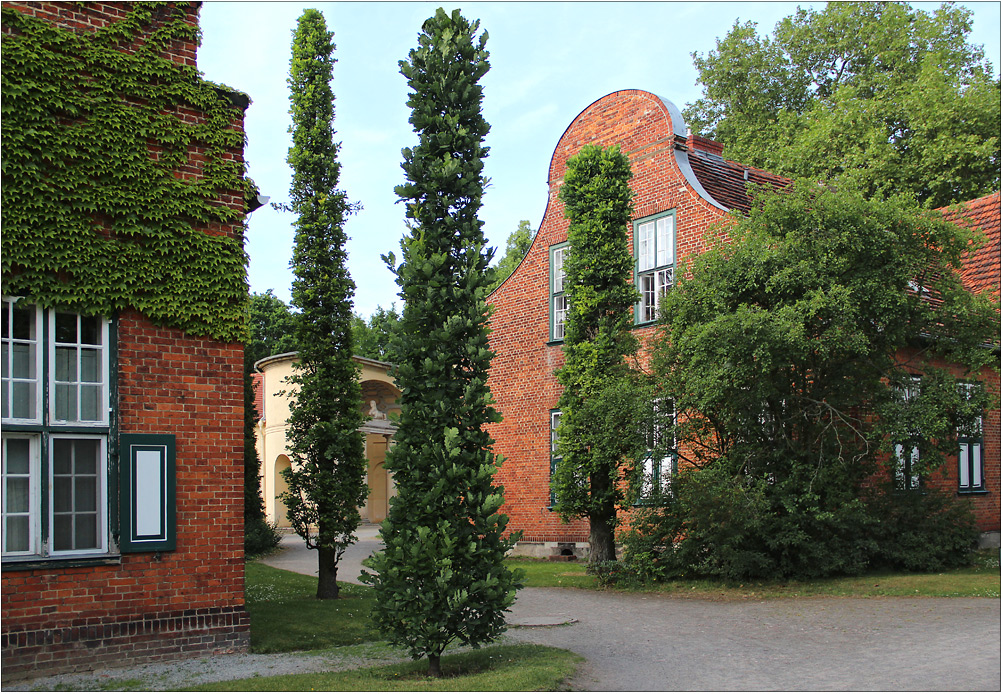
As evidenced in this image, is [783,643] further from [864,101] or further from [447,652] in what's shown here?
[864,101]

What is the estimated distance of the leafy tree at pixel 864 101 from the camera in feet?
91.4

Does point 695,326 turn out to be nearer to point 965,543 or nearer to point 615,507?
point 615,507

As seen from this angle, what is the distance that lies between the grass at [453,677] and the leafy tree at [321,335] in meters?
4.77

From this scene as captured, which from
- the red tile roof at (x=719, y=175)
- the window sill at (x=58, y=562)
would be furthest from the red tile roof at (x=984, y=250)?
the window sill at (x=58, y=562)

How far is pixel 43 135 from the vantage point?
9.13 metres

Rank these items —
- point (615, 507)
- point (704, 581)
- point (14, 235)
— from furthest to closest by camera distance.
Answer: point (615, 507), point (704, 581), point (14, 235)

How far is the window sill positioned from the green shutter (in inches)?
6.2

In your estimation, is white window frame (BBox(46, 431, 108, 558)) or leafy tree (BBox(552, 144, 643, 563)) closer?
A: white window frame (BBox(46, 431, 108, 558))

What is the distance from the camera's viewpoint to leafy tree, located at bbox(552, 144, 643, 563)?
53.6 ft

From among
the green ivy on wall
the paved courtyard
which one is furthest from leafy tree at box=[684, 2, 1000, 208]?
the green ivy on wall

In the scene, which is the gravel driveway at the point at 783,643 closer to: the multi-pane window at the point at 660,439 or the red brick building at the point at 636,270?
the multi-pane window at the point at 660,439

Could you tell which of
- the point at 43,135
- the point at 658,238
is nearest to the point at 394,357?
the point at 43,135

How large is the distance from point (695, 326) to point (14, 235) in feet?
30.8

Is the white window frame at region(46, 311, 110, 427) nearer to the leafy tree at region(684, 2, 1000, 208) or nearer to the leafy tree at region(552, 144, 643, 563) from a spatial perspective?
the leafy tree at region(552, 144, 643, 563)
